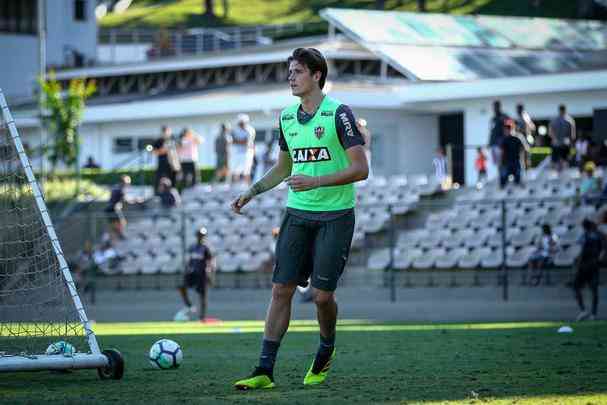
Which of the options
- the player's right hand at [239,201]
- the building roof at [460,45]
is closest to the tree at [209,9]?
the building roof at [460,45]

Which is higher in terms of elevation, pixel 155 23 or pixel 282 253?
pixel 155 23

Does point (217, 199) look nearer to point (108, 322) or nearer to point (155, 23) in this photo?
point (108, 322)

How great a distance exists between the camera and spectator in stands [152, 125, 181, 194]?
30594 mm

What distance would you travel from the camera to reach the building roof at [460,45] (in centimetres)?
3591

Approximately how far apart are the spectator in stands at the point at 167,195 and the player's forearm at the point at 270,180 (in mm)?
20984

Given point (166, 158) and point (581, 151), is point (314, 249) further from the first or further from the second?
point (166, 158)

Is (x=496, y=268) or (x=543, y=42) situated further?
(x=543, y=42)

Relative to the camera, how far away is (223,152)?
31984 millimetres

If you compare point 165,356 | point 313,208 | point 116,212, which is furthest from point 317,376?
point 116,212

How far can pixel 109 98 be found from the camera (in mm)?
53938

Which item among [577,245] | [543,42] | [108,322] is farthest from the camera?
[543,42]

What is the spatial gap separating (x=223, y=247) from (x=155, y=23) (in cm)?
6960

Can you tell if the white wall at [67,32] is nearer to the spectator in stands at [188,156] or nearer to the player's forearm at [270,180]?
the spectator in stands at [188,156]

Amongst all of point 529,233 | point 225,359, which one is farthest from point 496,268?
point 225,359
